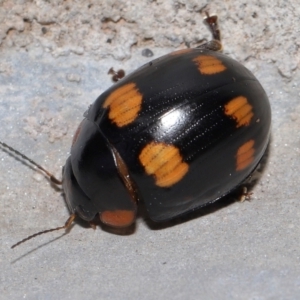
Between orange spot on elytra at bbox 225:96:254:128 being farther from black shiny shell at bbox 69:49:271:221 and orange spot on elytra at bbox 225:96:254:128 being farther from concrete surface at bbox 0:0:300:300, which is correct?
concrete surface at bbox 0:0:300:300

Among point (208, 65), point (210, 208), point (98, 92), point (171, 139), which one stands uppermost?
point (208, 65)

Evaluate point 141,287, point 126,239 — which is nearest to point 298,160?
point 126,239

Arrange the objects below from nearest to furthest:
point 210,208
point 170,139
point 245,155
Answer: point 170,139 → point 245,155 → point 210,208

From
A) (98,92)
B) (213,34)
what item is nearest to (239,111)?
(213,34)

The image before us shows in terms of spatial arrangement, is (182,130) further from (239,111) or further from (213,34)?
(213,34)

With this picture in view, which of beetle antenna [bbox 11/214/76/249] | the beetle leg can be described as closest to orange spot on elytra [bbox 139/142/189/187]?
beetle antenna [bbox 11/214/76/249]

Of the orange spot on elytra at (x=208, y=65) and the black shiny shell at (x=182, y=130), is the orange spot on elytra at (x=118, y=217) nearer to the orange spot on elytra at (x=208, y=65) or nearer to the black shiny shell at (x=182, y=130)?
the black shiny shell at (x=182, y=130)

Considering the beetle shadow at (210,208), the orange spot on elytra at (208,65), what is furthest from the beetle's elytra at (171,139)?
the beetle shadow at (210,208)
